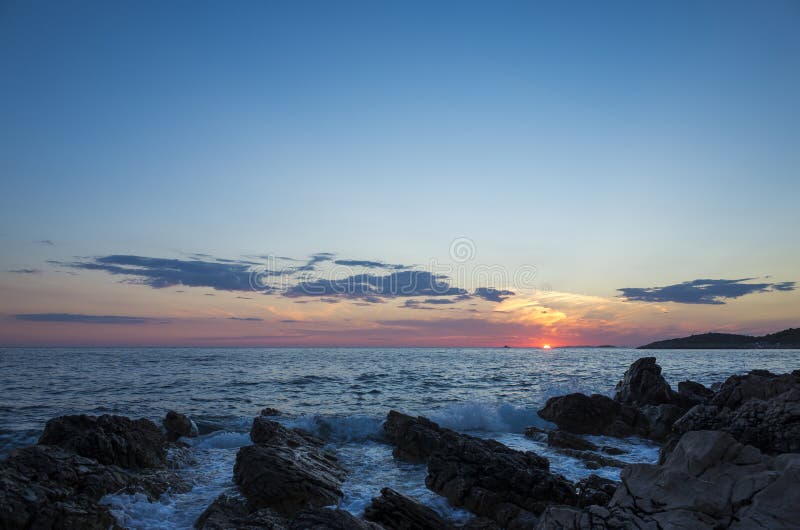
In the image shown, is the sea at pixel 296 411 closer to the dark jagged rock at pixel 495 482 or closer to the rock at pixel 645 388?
the dark jagged rock at pixel 495 482

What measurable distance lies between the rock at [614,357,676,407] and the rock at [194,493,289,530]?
25384 mm

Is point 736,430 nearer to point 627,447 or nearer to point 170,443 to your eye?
point 627,447

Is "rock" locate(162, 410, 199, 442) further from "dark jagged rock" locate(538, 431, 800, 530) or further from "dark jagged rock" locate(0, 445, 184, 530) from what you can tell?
"dark jagged rock" locate(538, 431, 800, 530)

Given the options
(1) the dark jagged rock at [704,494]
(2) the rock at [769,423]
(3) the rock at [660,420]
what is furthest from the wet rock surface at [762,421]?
(1) the dark jagged rock at [704,494]

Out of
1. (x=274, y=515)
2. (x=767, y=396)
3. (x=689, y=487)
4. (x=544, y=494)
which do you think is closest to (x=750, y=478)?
(x=689, y=487)

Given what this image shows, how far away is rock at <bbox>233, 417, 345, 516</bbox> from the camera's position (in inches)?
503

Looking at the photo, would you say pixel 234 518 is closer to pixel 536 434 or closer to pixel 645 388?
pixel 536 434

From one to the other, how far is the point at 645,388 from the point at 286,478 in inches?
980

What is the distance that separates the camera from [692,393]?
29906mm

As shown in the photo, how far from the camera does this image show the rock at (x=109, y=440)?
15.3m

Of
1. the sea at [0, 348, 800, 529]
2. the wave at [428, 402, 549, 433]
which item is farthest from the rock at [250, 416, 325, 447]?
the wave at [428, 402, 549, 433]

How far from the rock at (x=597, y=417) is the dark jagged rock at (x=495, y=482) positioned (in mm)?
10605

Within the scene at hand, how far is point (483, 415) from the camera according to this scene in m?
27.9

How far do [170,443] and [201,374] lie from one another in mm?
34047
